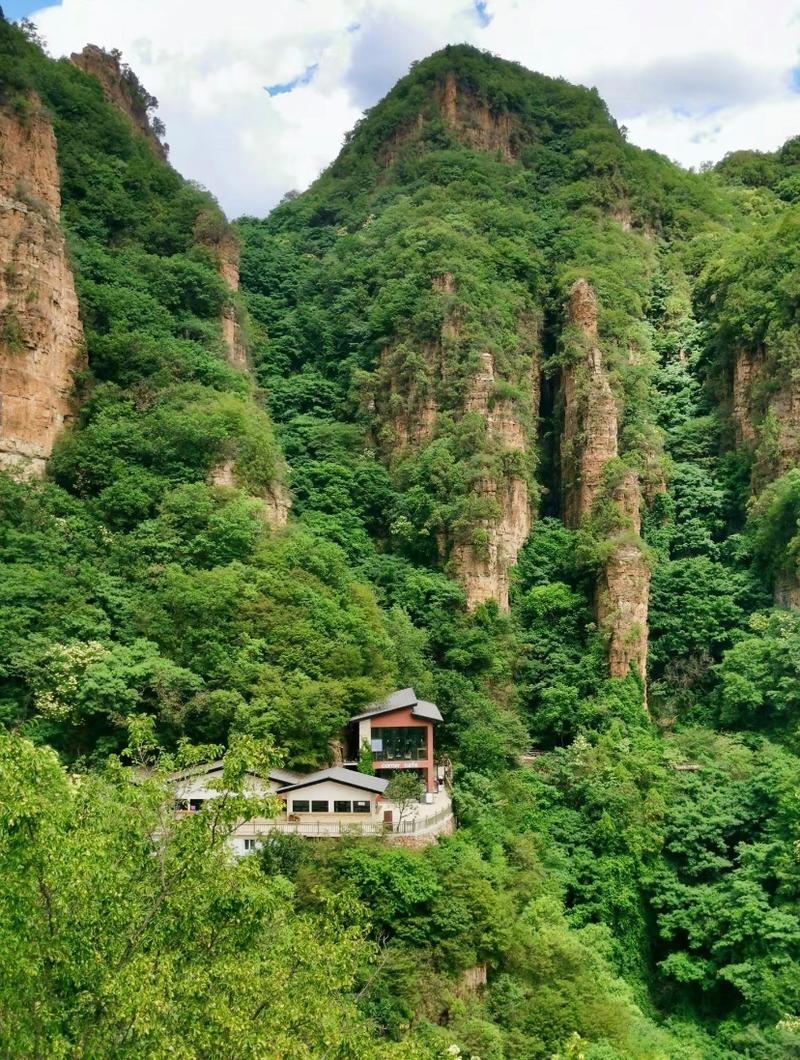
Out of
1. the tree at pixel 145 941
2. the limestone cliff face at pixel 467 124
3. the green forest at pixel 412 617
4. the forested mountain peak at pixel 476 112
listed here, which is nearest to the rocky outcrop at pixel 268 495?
the green forest at pixel 412 617

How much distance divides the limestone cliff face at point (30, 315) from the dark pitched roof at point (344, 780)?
48.3 ft

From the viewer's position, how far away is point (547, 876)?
1220 inches

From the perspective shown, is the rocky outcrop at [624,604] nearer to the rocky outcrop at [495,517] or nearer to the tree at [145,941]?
the rocky outcrop at [495,517]

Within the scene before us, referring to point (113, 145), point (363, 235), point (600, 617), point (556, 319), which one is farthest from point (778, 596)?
point (113, 145)

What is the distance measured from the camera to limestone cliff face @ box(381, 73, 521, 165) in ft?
211

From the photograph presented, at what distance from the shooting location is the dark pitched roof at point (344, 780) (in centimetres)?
2695

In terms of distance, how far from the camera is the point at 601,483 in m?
44.1

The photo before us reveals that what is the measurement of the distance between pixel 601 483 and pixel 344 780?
2161cm

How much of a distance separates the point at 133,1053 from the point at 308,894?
46.7ft

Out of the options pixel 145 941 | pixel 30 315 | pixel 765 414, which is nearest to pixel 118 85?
pixel 30 315

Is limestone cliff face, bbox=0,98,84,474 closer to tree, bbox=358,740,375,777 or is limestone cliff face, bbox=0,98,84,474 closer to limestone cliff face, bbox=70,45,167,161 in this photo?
tree, bbox=358,740,375,777

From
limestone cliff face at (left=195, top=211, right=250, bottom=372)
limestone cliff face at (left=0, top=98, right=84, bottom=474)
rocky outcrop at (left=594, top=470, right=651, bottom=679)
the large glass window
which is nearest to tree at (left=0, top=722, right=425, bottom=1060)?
the large glass window

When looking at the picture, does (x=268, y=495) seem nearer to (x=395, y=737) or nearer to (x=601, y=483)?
(x=395, y=737)

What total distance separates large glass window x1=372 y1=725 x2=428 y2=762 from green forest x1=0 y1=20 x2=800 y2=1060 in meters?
1.33
